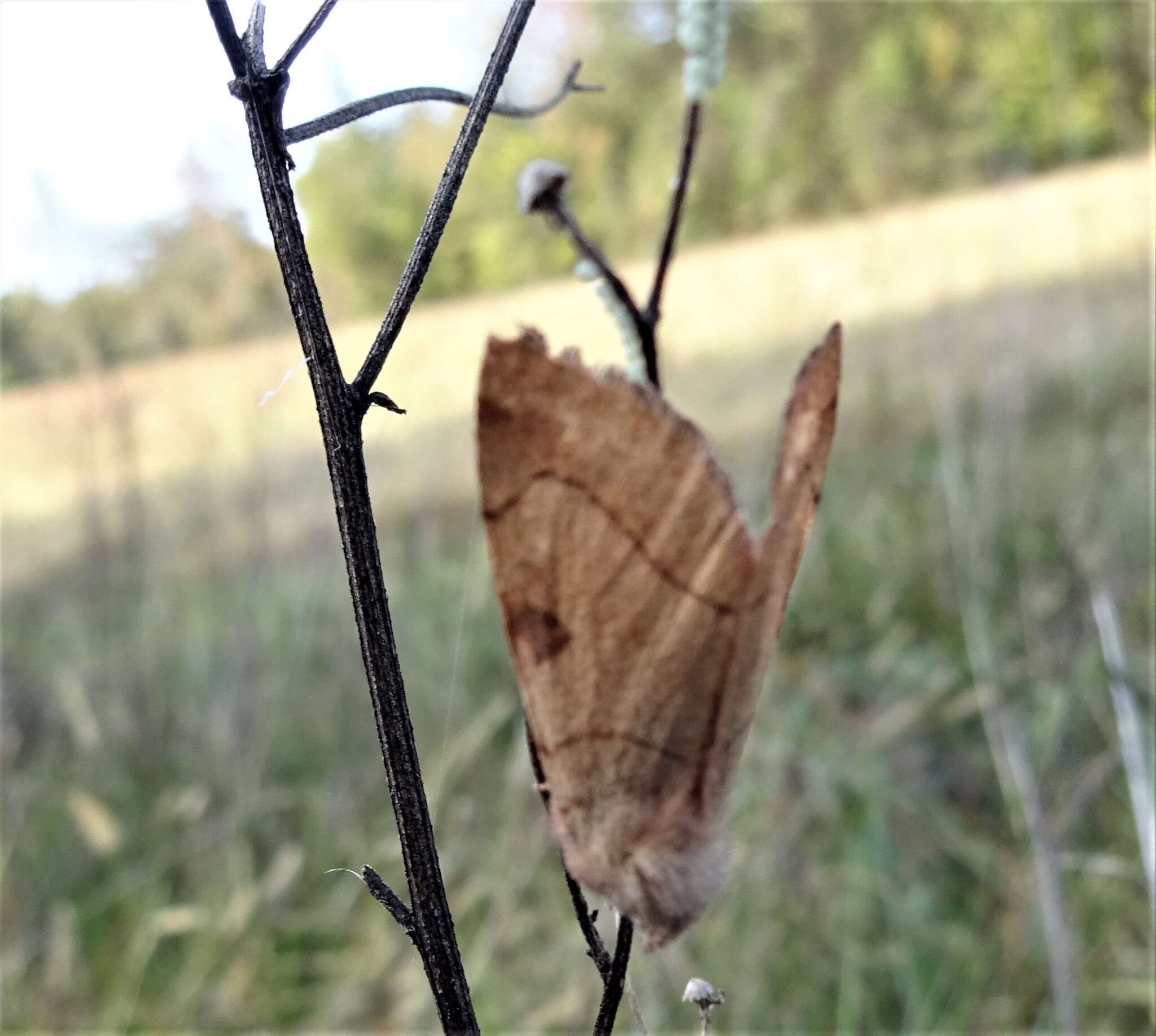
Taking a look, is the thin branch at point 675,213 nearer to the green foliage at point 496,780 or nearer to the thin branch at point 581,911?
the thin branch at point 581,911

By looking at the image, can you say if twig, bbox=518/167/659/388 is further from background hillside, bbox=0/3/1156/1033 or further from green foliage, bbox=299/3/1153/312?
green foliage, bbox=299/3/1153/312

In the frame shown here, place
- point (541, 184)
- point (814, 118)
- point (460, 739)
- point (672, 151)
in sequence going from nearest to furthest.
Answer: point (541, 184) → point (460, 739) → point (672, 151) → point (814, 118)

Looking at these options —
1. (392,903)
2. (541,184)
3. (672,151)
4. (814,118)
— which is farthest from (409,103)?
(814,118)

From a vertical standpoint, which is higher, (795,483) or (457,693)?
(795,483)

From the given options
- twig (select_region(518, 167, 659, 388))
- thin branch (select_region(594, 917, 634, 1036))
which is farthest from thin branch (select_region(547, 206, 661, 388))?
thin branch (select_region(594, 917, 634, 1036))

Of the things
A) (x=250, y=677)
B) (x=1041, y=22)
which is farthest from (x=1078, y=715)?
Result: (x=1041, y=22)

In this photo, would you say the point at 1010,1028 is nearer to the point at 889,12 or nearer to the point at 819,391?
the point at 819,391

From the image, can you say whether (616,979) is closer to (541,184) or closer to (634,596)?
(634,596)
